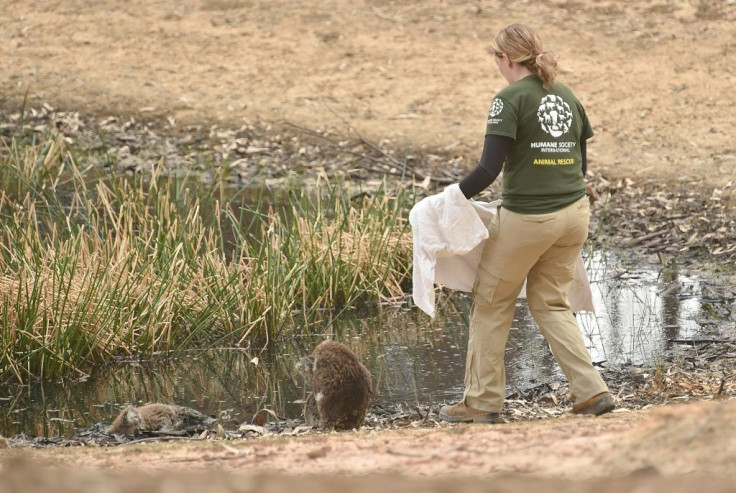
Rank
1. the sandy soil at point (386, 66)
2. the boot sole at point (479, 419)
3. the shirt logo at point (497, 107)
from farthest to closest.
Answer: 1. the sandy soil at point (386, 66)
2. the boot sole at point (479, 419)
3. the shirt logo at point (497, 107)

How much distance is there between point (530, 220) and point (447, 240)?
17.7 inches

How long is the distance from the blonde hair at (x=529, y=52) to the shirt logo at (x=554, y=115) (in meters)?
0.07

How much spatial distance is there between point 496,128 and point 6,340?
11.2 feet

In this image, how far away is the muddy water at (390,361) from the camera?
22.1ft

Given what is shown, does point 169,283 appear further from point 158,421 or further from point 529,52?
point 529,52

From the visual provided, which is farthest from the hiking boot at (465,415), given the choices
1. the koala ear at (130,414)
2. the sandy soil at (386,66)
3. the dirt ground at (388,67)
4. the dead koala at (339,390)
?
the sandy soil at (386,66)

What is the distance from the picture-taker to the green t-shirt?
18.1 ft

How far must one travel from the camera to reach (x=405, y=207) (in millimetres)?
9594

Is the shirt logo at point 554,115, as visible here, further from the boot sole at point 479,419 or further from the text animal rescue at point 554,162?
the boot sole at point 479,419

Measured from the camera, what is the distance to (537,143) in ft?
18.3

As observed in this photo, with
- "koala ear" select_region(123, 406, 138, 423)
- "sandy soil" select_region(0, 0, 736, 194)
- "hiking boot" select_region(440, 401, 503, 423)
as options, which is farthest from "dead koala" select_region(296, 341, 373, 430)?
"sandy soil" select_region(0, 0, 736, 194)

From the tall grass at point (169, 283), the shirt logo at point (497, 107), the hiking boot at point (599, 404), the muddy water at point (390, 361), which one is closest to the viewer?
the shirt logo at point (497, 107)

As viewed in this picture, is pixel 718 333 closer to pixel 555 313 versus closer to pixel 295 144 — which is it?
pixel 555 313

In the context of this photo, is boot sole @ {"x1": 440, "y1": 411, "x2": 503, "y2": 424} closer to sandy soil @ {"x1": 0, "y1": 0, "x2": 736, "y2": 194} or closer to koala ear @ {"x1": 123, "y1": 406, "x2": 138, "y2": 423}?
koala ear @ {"x1": 123, "y1": 406, "x2": 138, "y2": 423}
